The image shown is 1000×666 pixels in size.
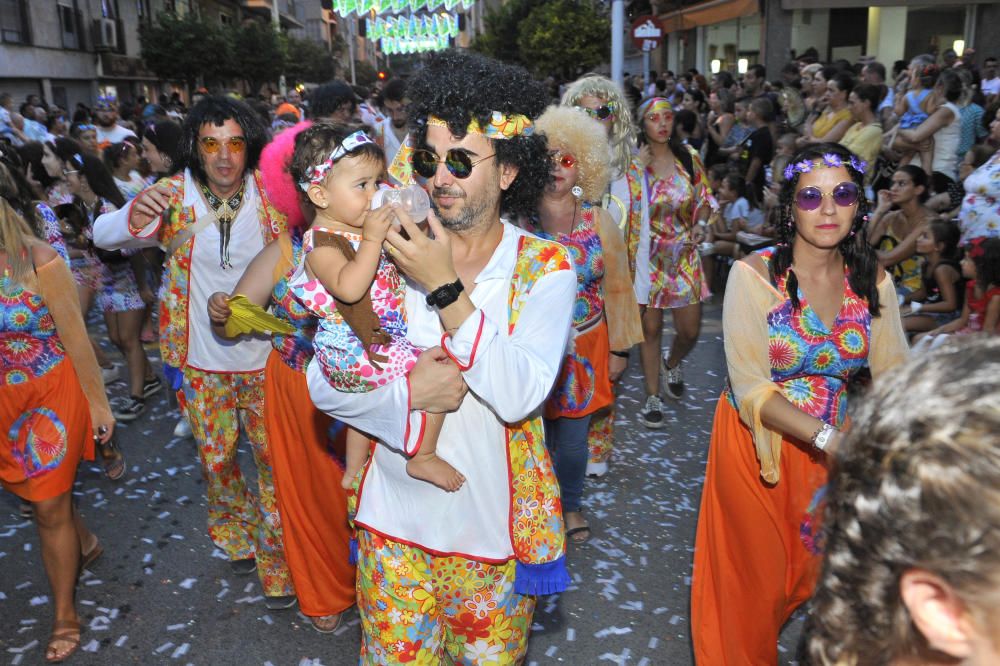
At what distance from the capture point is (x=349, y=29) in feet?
361

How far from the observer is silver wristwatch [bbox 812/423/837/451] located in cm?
280

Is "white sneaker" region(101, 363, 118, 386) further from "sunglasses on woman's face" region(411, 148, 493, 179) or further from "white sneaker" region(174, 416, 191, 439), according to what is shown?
"sunglasses on woman's face" region(411, 148, 493, 179)

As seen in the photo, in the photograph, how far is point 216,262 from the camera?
412 centimetres

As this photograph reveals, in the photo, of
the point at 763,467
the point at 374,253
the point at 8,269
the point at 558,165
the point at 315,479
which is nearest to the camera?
the point at 374,253

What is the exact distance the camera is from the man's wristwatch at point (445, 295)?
2.23 m

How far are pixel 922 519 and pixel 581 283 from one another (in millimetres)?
3497

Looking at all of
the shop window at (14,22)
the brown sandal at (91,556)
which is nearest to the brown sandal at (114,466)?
the brown sandal at (91,556)

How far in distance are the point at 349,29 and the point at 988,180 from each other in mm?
112651

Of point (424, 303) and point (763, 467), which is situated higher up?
point (424, 303)

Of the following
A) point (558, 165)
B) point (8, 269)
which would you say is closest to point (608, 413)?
point (558, 165)

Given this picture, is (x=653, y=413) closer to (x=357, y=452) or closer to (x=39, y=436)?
(x=357, y=452)

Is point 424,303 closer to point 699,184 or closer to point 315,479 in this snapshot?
point 315,479

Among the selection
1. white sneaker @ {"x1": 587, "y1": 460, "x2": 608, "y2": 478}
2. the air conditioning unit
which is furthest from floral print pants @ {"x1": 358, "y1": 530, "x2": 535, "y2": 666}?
the air conditioning unit

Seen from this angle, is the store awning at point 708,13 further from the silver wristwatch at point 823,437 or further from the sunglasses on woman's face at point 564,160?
the silver wristwatch at point 823,437
